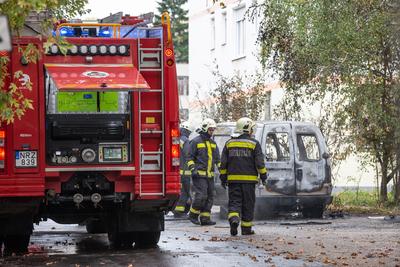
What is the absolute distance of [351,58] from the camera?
70.9ft

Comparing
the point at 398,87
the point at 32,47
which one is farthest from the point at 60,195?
the point at 398,87

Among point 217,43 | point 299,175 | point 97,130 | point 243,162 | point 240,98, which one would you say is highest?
point 217,43

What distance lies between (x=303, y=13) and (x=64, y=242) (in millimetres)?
7513

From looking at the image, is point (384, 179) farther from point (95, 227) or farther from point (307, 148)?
point (95, 227)

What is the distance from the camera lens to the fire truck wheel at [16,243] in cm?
1462

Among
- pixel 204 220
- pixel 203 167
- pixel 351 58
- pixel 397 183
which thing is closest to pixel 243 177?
pixel 203 167

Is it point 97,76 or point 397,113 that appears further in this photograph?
point 397,113

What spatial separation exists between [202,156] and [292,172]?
213 centimetres

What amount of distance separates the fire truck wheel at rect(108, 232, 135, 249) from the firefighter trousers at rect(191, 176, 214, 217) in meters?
3.86

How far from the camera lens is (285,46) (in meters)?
23.3

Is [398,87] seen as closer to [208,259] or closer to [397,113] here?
[397,113]

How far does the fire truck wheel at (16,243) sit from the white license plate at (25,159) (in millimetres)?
1538

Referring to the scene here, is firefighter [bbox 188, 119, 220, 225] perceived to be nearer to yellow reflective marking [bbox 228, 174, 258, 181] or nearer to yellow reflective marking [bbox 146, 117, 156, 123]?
yellow reflective marking [bbox 228, 174, 258, 181]

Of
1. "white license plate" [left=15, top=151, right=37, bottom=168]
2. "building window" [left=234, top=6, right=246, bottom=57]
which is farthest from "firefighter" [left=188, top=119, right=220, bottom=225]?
"building window" [left=234, top=6, right=246, bottom=57]
